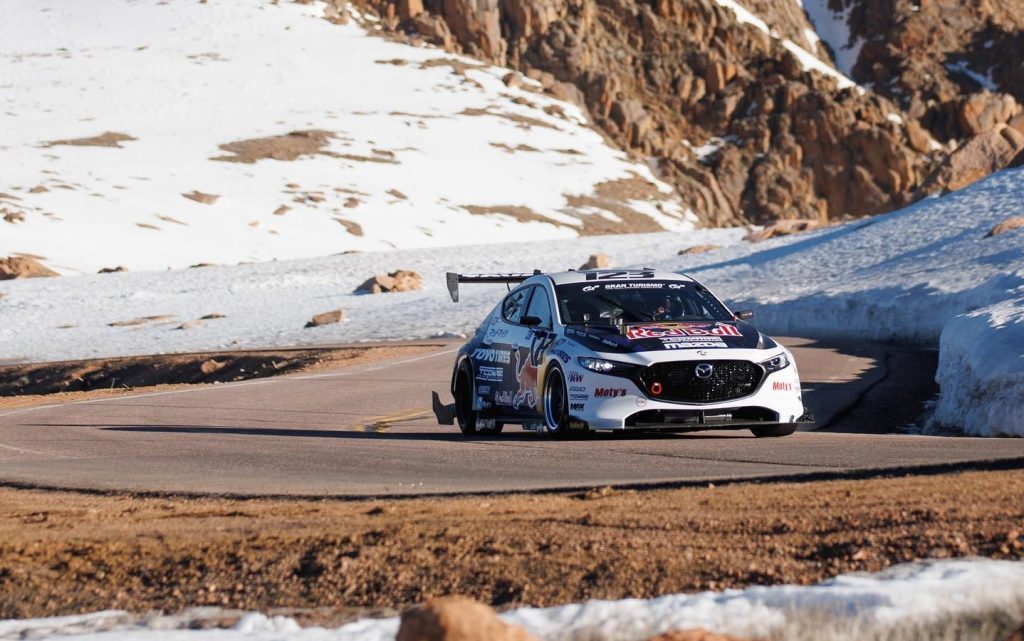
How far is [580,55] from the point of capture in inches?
5330

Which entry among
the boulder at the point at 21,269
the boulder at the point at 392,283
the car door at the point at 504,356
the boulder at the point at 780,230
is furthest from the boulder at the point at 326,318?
the car door at the point at 504,356

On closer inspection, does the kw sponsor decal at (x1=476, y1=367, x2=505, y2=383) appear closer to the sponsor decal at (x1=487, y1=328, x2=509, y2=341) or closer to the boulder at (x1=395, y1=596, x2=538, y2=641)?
the sponsor decal at (x1=487, y1=328, x2=509, y2=341)

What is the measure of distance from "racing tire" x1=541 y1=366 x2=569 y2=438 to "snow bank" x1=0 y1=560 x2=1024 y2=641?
7.45 m

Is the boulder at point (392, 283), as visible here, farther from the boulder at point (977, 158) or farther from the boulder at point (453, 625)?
the boulder at point (453, 625)

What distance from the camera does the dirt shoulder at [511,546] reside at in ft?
21.3

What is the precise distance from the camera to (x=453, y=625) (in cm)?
462

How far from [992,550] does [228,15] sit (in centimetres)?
12898

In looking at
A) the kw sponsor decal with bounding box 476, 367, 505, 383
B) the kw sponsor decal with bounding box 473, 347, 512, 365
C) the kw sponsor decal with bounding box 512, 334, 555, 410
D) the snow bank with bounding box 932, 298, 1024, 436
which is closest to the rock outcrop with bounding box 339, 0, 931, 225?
the snow bank with bounding box 932, 298, 1024, 436

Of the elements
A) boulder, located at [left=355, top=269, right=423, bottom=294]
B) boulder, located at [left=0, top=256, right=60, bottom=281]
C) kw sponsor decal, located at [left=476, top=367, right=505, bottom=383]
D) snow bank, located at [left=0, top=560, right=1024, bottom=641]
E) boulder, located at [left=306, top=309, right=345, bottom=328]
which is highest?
snow bank, located at [left=0, top=560, right=1024, bottom=641]

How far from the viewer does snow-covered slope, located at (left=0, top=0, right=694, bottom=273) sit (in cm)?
7294

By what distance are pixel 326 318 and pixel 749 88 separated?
325 ft

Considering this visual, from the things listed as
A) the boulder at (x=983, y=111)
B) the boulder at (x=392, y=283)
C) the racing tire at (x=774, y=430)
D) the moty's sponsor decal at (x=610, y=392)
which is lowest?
the boulder at (x=392, y=283)

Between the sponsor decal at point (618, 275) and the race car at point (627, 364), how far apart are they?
0.04 feet

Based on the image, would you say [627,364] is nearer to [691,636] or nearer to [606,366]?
[606,366]
